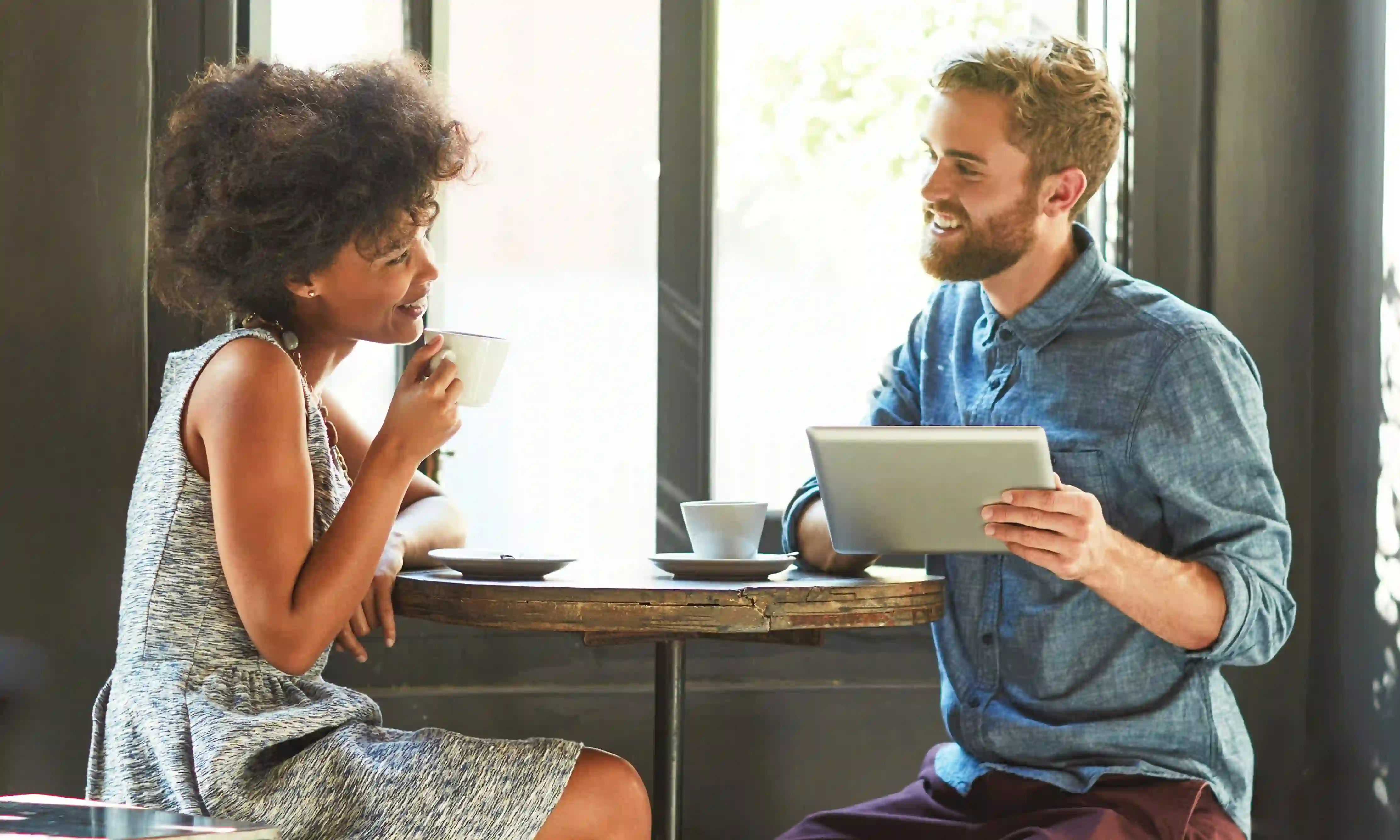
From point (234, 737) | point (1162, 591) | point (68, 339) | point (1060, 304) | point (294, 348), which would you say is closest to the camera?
point (234, 737)

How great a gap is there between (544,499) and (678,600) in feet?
3.71

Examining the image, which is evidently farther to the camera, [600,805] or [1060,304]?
[1060,304]

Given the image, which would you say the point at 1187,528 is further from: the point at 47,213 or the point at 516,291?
the point at 47,213

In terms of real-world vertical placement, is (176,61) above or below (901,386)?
above

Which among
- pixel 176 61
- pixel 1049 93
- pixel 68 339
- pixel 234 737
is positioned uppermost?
pixel 176 61

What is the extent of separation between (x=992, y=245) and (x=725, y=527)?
58 cm

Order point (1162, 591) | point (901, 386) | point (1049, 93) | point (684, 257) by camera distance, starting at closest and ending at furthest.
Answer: point (1162, 591)
point (1049, 93)
point (901, 386)
point (684, 257)

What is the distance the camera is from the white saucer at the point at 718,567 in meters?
1.61

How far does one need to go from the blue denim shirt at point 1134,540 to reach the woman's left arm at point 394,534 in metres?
0.72

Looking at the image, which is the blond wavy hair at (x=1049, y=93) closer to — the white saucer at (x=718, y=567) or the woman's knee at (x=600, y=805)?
the white saucer at (x=718, y=567)

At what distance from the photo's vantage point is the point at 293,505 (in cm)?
144

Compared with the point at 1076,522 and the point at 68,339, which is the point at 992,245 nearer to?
the point at 1076,522

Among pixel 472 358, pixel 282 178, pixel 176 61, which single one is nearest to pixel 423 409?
pixel 472 358

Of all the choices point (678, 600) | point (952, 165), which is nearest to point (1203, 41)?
point (952, 165)
